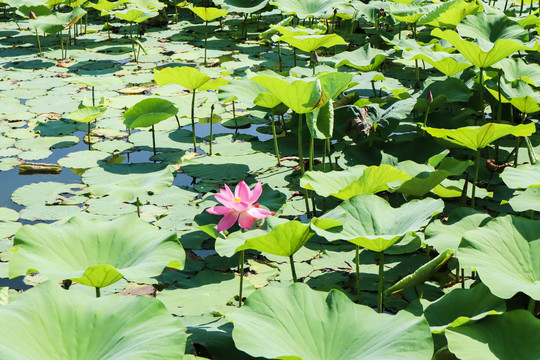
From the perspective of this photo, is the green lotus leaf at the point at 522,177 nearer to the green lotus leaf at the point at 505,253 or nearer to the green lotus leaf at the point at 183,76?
the green lotus leaf at the point at 505,253

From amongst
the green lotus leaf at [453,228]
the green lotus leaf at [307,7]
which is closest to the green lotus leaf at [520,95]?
the green lotus leaf at [453,228]

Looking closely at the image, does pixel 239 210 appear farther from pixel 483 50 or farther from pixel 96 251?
pixel 483 50

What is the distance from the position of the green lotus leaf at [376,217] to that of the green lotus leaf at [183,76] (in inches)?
69.1

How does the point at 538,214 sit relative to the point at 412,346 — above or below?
below

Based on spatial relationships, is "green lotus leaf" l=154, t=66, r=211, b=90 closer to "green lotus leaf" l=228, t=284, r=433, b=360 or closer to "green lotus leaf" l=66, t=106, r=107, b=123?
"green lotus leaf" l=66, t=106, r=107, b=123

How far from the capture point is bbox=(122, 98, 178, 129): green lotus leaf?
3404 mm

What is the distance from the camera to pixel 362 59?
4168mm

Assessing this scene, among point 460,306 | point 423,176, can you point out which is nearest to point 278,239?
point 460,306

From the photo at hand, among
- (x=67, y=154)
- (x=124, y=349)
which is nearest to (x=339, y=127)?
(x=67, y=154)

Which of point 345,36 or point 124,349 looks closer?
point 124,349

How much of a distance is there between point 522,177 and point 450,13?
2.54m

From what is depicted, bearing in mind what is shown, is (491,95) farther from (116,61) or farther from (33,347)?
(116,61)

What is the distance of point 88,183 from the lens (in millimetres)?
3109

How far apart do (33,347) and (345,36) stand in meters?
5.52
